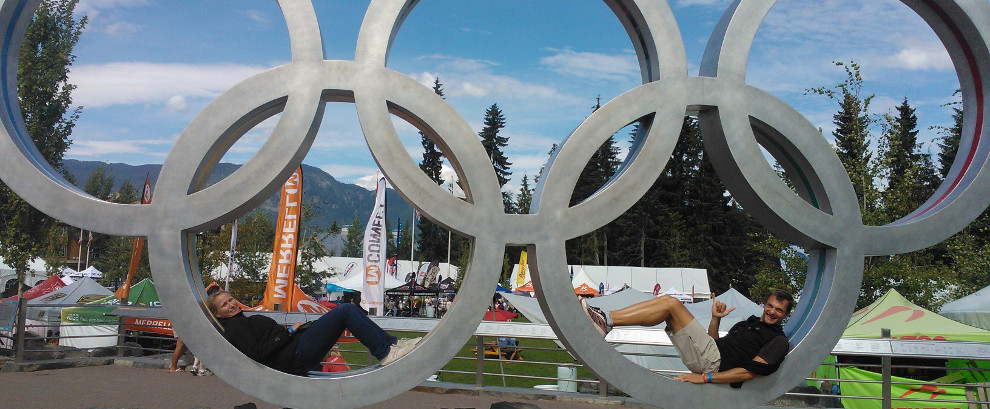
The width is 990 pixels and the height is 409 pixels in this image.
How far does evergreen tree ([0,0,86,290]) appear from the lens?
81.1 ft

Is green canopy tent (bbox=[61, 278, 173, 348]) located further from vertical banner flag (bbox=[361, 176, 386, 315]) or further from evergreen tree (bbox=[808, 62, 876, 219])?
evergreen tree (bbox=[808, 62, 876, 219])

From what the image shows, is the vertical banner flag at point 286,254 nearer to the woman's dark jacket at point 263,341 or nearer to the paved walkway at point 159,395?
the paved walkway at point 159,395

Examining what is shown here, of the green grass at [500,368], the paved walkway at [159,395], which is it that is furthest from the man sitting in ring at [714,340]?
the green grass at [500,368]

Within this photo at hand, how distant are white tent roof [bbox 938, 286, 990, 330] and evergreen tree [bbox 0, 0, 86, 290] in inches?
1055

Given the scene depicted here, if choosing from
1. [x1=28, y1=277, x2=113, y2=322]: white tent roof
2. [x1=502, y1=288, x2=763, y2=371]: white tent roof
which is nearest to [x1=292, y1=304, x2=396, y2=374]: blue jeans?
[x1=502, y1=288, x2=763, y2=371]: white tent roof

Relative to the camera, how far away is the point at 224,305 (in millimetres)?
6801

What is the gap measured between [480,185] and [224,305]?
8.56ft

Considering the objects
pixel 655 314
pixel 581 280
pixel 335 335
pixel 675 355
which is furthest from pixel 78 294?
pixel 581 280

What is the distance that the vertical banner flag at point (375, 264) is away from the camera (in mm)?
17547

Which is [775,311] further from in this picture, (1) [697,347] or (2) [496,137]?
(2) [496,137]

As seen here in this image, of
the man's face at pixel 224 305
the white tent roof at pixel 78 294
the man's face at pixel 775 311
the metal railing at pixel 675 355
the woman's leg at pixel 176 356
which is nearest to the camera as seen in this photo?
the man's face at pixel 775 311

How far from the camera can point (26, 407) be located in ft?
28.0

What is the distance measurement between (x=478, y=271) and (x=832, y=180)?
339 centimetres

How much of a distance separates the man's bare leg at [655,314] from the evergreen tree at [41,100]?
81.0 ft
